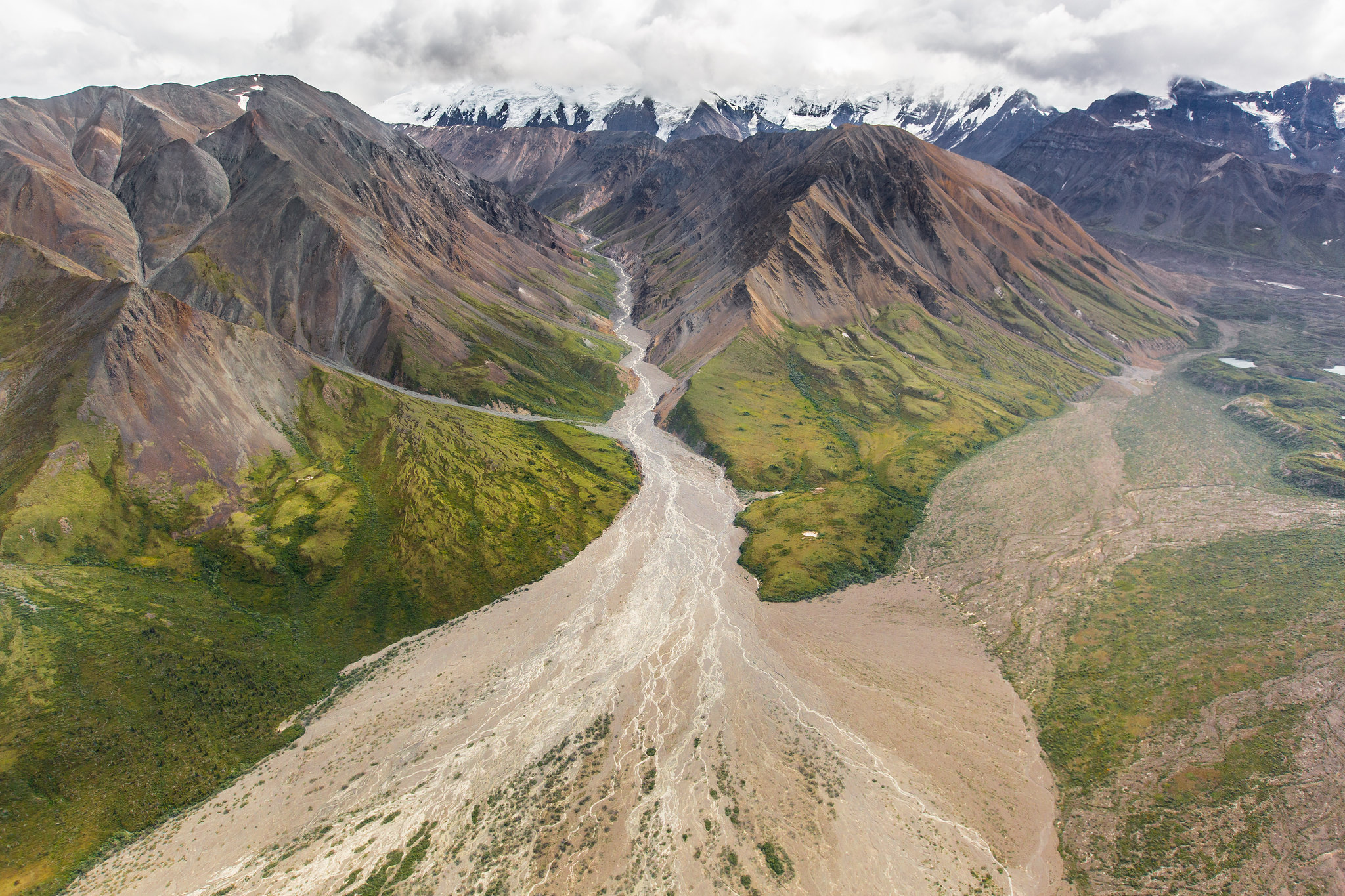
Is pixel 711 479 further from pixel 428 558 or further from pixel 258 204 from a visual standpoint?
pixel 258 204

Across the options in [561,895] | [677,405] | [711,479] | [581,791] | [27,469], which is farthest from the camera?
[677,405]

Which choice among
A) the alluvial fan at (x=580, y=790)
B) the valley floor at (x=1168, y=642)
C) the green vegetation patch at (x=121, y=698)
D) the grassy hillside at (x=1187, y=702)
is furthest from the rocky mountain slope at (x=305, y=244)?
the grassy hillside at (x=1187, y=702)

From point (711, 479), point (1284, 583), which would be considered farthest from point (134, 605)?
point (1284, 583)

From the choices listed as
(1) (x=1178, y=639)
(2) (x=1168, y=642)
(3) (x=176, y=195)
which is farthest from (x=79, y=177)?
(1) (x=1178, y=639)

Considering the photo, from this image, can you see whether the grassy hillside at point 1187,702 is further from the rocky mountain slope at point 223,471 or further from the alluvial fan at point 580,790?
the rocky mountain slope at point 223,471

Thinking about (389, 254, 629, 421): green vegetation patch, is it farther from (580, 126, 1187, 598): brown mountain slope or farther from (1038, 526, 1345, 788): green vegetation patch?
(1038, 526, 1345, 788): green vegetation patch

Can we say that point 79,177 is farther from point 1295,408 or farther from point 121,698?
point 1295,408
